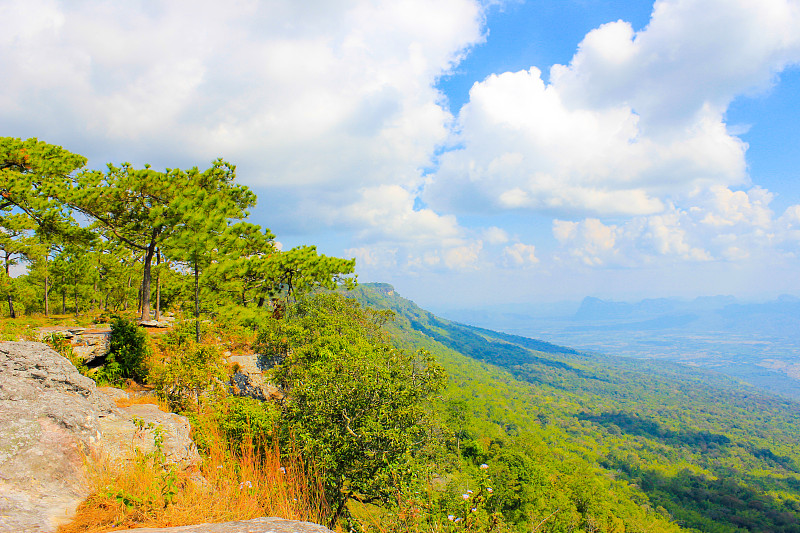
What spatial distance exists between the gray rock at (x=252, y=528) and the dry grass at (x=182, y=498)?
520mm

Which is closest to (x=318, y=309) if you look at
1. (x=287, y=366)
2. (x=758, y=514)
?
(x=287, y=366)

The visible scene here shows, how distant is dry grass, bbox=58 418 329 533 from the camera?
4016 mm

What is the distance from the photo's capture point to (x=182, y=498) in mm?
4594

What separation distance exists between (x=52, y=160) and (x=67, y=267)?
833 inches

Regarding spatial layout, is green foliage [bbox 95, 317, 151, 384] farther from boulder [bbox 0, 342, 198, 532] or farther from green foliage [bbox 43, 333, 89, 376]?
boulder [bbox 0, 342, 198, 532]

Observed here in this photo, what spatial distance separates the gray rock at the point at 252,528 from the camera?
11.8ft

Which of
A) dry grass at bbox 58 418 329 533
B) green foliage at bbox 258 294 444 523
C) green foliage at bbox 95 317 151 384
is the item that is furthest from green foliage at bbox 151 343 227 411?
dry grass at bbox 58 418 329 533

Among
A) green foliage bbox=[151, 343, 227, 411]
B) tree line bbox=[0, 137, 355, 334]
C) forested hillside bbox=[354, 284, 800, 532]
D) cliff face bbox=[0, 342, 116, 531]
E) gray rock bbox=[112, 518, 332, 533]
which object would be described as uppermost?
tree line bbox=[0, 137, 355, 334]

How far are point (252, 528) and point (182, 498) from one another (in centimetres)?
161

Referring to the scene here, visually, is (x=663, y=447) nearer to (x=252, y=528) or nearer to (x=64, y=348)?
(x=64, y=348)

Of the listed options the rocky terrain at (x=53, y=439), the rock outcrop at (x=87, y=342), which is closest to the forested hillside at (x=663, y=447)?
the rock outcrop at (x=87, y=342)

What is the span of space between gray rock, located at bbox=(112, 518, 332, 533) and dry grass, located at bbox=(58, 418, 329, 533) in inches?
20.5

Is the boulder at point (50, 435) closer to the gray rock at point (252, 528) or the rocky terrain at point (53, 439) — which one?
the rocky terrain at point (53, 439)

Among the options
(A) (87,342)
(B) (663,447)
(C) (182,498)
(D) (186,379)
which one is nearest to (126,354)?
(A) (87,342)
